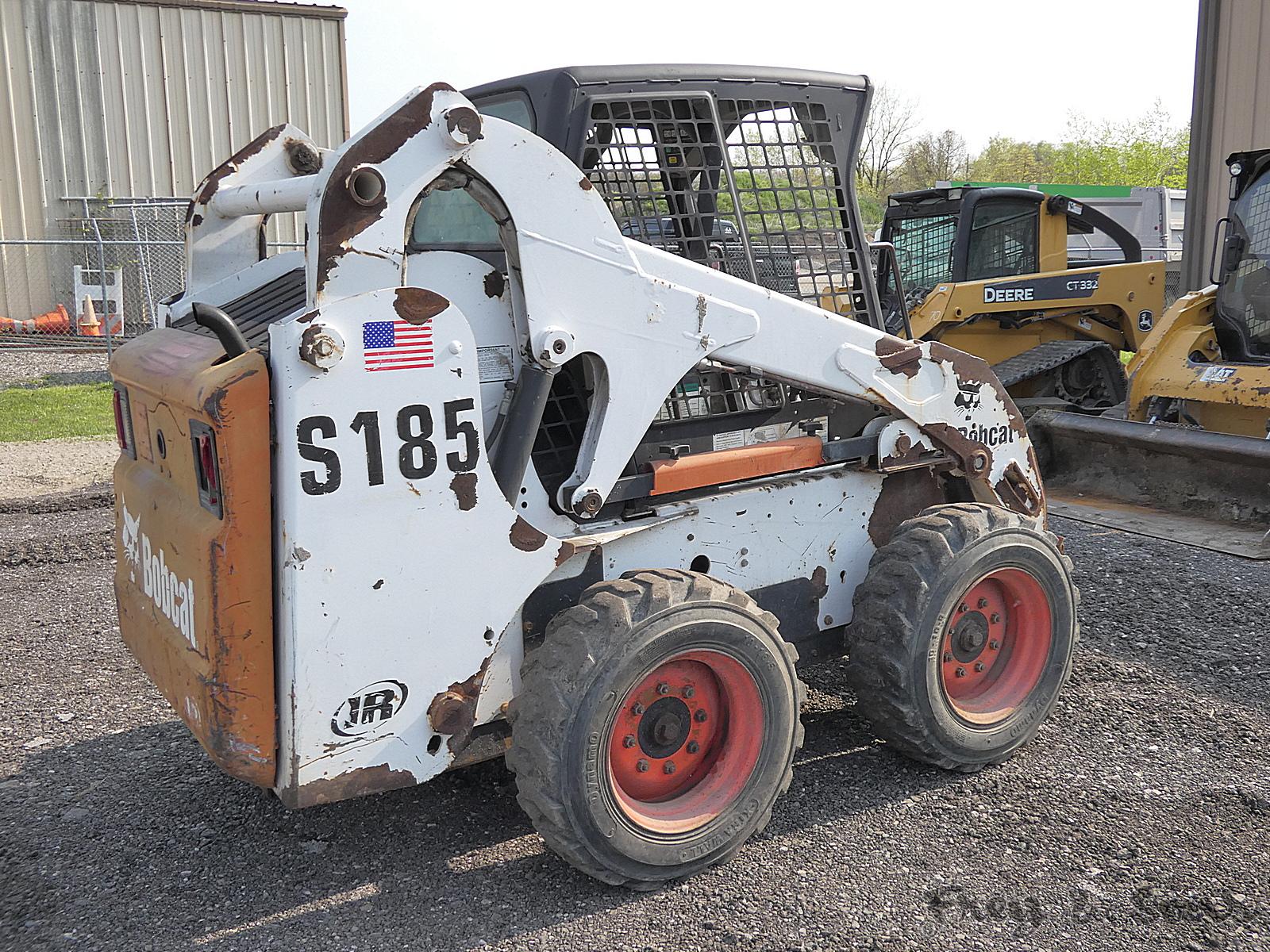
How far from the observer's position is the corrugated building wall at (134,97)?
18.5 meters

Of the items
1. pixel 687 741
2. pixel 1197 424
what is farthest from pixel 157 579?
pixel 1197 424

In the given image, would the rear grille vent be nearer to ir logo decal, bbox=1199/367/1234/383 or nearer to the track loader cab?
ir logo decal, bbox=1199/367/1234/383

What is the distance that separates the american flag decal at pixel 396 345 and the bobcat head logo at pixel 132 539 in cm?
114

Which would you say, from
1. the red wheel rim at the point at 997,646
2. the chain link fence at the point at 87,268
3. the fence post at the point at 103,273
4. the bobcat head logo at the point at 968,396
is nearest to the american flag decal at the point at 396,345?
the bobcat head logo at the point at 968,396

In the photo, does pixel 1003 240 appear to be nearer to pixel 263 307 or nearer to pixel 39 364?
pixel 263 307

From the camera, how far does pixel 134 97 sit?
19.3m

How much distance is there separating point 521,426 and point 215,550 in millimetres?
838

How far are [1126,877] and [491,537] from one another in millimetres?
2056

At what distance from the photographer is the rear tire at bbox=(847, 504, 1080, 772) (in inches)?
148

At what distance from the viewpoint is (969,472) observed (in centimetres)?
413

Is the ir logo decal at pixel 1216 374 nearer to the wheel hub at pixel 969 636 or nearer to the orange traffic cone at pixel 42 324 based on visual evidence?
the wheel hub at pixel 969 636

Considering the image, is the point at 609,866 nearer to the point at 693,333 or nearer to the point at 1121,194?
the point at 693,333

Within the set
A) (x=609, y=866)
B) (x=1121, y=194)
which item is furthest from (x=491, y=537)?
(x=1121, y=194)

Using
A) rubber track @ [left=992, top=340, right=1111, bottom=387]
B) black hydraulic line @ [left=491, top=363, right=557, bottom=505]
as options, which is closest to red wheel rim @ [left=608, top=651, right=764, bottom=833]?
black hydraulic line @ [left=491, top=363, right=557, bottom=505]
